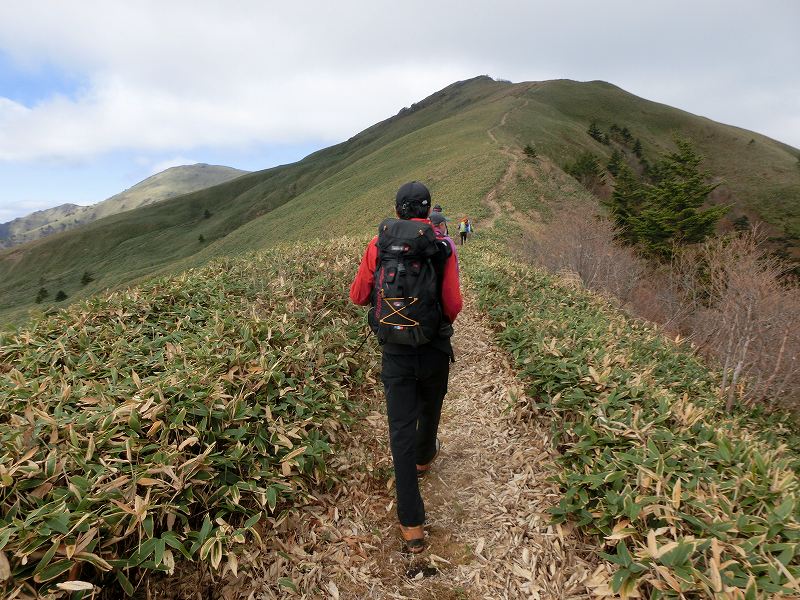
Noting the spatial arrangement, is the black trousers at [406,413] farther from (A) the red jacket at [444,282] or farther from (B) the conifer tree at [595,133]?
(B) the conifer tree at [595,133]

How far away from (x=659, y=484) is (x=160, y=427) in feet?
14.5

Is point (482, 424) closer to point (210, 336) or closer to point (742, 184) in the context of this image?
point (210, 336)

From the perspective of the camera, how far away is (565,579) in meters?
3.32

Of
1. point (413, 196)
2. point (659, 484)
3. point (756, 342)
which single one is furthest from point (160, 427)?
point (756, 342)

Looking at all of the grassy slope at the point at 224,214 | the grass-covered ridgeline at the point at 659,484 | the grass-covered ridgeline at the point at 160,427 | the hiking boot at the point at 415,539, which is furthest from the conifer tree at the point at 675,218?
the hiking boot at the point at 415,539

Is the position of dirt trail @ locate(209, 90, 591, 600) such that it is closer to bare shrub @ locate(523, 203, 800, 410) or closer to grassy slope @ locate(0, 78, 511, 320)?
bare shrub @ locate(523, 203, 800, 410)

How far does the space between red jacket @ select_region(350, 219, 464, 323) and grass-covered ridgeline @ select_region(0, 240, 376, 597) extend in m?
1.66

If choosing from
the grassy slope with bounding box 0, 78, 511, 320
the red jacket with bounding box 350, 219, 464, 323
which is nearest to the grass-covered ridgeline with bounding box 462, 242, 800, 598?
the red jacket with bounding box 350, 219, 464, 323

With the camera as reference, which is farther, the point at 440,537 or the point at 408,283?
the point at 440,537

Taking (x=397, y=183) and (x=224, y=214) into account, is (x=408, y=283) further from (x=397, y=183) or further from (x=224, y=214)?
(x=224, y=214)

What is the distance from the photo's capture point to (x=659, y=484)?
10.8 ft

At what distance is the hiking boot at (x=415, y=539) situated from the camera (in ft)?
12.1

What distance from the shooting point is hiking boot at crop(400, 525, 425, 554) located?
145 inches

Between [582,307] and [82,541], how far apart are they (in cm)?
1011
